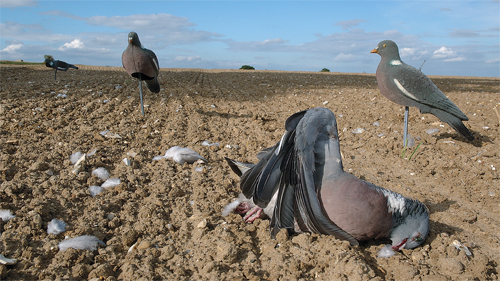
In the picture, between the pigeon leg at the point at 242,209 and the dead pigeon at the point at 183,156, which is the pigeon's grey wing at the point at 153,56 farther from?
the pigeon leg at the point at 242,209

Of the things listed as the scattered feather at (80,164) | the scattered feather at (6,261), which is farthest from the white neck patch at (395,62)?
the scattered feather at (6,261)

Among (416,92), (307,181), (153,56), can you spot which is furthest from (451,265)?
(153,56)

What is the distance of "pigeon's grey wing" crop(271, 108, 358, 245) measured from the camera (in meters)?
1.92

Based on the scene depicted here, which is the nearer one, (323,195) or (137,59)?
(323,195)

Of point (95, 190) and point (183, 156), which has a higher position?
point (183, 156)

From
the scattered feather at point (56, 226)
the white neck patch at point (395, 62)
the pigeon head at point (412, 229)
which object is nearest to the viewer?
the pigeon head at point (412, 229)

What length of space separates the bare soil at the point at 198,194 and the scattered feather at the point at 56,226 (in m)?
0.04

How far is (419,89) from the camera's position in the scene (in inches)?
154

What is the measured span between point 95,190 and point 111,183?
153 millimetres

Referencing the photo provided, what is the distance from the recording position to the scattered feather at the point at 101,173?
302 cm

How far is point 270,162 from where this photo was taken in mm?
2094

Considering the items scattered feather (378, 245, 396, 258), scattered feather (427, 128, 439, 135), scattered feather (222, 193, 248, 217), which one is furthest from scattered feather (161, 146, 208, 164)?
scattered feather (427, 128, 439, 135)

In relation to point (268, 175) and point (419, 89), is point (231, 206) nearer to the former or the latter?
point (268, 175)

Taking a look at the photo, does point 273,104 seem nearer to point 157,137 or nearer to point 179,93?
point 179,93
